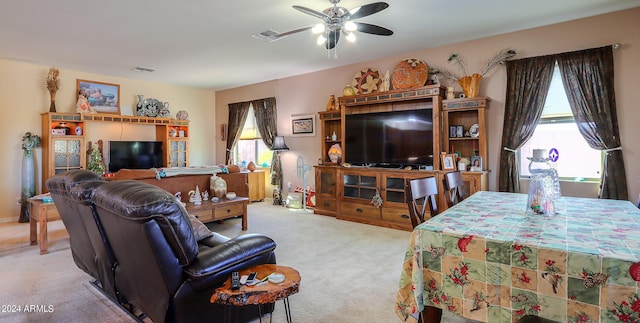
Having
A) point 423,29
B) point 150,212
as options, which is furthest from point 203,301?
point 423,29

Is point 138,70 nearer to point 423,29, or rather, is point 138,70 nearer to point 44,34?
point 44,34

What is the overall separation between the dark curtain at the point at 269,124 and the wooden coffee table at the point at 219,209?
2.21 metres

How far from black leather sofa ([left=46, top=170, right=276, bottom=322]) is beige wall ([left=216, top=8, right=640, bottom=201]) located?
3.84 metres

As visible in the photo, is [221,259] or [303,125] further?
[303,125]

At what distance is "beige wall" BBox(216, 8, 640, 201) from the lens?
3562 mm

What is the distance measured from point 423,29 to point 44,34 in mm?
4895

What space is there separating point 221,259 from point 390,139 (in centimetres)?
375

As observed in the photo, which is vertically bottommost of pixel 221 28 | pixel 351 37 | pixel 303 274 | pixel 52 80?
pixel 303 274

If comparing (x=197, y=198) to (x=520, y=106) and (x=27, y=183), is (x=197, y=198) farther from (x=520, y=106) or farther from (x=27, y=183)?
(x=520, y=106)

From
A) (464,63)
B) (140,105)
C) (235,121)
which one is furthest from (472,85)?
(140,105)

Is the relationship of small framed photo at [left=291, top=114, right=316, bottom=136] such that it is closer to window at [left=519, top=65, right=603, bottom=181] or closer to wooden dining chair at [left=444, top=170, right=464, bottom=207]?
window at [left=519, top=65, right=603, bottom=181]

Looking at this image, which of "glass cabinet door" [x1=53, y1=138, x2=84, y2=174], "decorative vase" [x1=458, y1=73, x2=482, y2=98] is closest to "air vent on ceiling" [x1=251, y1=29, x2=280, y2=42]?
"decorative vase" [x1=458, y1=73, x2=482, y2=98]

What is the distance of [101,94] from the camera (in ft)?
21.1

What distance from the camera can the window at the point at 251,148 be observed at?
7516 mm
